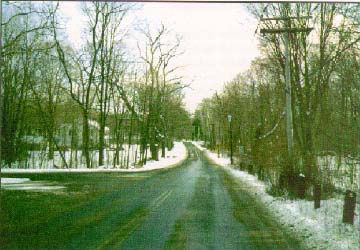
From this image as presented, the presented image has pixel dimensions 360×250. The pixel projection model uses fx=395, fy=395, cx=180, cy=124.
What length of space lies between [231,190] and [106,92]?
1.98 metres

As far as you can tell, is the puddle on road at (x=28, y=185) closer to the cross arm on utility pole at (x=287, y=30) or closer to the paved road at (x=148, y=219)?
the paved road at (x=148, y=219)

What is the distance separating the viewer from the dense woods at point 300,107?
4.71 meters

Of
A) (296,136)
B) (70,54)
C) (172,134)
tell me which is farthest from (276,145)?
(70,54)

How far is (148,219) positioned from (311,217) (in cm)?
204

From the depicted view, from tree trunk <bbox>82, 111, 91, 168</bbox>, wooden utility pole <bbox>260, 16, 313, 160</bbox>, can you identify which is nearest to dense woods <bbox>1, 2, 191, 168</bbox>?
tree trunk <bbox>82, 111, 91, 168</bbox>

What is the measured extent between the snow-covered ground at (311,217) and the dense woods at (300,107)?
0.21 m

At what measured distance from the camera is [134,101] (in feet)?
15.1

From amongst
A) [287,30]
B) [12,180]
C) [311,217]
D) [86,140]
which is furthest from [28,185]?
[287,30]

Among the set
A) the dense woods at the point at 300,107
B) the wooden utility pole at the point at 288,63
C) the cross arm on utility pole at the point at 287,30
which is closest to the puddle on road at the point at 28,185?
the dense woods at the point at 300,107

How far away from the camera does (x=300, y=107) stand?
20.0 ft

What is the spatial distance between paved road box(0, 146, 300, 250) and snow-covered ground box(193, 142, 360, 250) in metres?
0.28

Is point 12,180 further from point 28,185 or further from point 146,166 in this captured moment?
point 146,166

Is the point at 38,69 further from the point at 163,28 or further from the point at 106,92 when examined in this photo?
the point at 163,28

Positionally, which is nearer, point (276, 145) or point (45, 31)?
point (45, 31)
